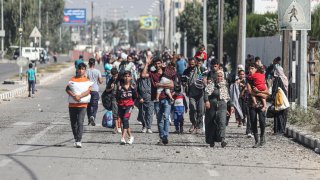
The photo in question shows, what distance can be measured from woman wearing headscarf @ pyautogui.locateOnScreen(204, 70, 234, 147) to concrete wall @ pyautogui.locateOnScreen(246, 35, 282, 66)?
842 inches

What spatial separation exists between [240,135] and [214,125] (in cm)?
325

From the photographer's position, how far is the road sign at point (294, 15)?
2241 centimetres

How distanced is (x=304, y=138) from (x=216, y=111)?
2.27 metres

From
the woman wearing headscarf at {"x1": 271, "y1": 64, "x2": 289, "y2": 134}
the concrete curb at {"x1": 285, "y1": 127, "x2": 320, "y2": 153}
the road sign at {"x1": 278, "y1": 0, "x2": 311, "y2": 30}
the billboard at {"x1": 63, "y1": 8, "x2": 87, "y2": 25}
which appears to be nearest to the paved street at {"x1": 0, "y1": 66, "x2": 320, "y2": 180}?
the concrete curb at {"x1": 285, "y1": 127, "x2": 320, "y2": 153}

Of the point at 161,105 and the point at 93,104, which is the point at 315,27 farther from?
the point at 161,105

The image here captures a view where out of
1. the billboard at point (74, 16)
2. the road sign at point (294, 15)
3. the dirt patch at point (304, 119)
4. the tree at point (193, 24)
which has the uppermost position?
the billboard at point (74, 16)

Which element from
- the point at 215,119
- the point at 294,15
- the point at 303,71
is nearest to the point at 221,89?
the point at 215,119

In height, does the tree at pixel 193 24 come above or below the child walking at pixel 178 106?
above

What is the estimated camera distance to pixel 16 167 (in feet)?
45.0

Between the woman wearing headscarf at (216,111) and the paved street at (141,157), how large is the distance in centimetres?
24

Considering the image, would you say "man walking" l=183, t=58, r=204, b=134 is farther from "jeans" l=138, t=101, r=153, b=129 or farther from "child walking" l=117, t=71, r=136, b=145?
"child walking" l=117, t=71, r=136, b=145

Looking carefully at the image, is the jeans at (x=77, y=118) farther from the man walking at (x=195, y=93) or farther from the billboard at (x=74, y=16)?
the billboard at (x=74, y=16)

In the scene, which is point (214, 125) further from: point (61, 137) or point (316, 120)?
point (316, 120)

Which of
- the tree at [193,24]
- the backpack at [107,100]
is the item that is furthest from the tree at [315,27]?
Result: the tree at [193,24]
